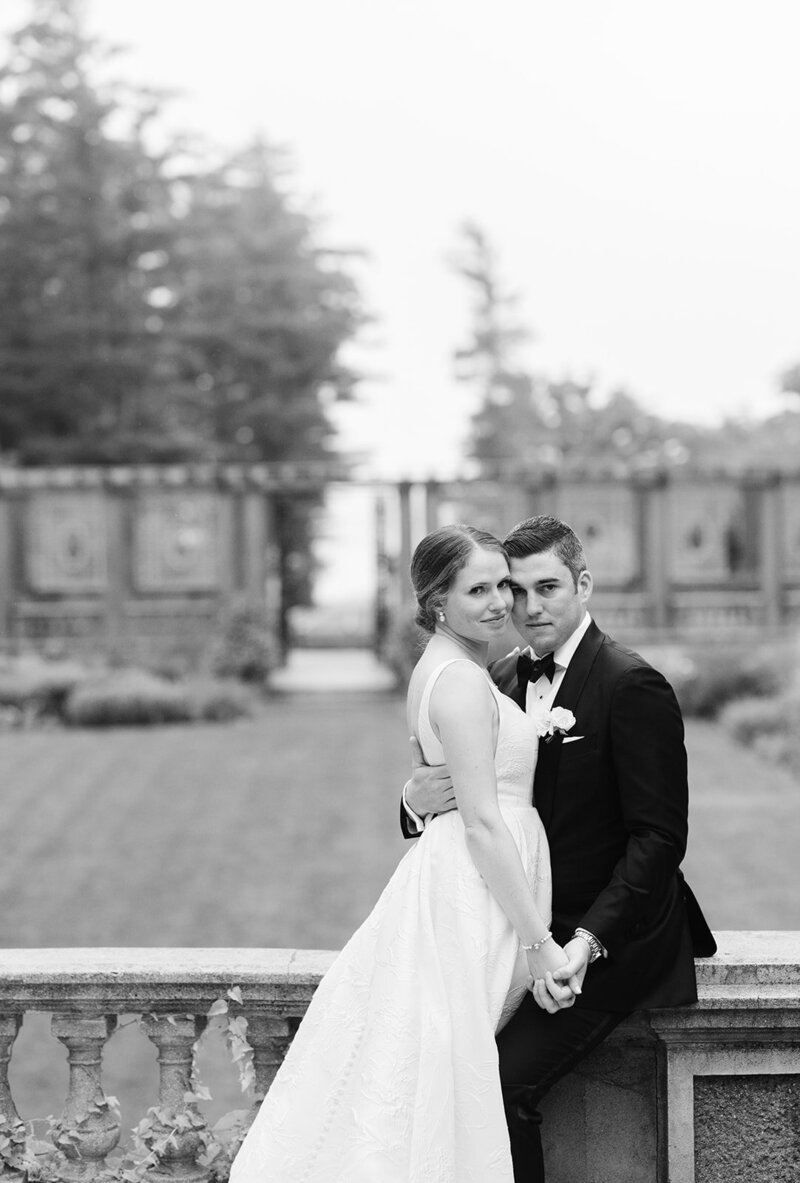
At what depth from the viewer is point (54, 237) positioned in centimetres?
2878

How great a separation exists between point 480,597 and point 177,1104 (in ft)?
4.91

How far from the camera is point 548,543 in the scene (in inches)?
121

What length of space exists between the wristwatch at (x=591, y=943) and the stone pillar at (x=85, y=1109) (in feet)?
4.12

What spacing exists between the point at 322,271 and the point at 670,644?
17336mm

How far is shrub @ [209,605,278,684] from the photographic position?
19797 mm

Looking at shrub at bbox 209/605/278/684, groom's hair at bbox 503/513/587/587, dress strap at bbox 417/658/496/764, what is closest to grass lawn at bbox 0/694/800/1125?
shrub at bbox 209/605/278/684

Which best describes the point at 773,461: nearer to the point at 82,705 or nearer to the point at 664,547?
the point at 664,547

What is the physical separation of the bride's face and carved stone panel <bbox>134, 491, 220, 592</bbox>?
18.1m

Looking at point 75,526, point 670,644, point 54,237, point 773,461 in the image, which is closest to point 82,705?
point 75,526

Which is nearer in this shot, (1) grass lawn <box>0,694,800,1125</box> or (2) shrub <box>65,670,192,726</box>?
→ (1) grass lawn <box>0,694,800,1125</box>

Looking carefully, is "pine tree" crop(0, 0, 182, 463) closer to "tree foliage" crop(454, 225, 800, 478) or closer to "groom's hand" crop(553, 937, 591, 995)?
"tree foliage" crop(454, 225, 800, 478)

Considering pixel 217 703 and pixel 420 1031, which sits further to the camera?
pixel 217 703

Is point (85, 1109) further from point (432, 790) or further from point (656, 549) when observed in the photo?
point (656, 549)

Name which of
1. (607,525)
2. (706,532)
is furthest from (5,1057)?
(706,532)
